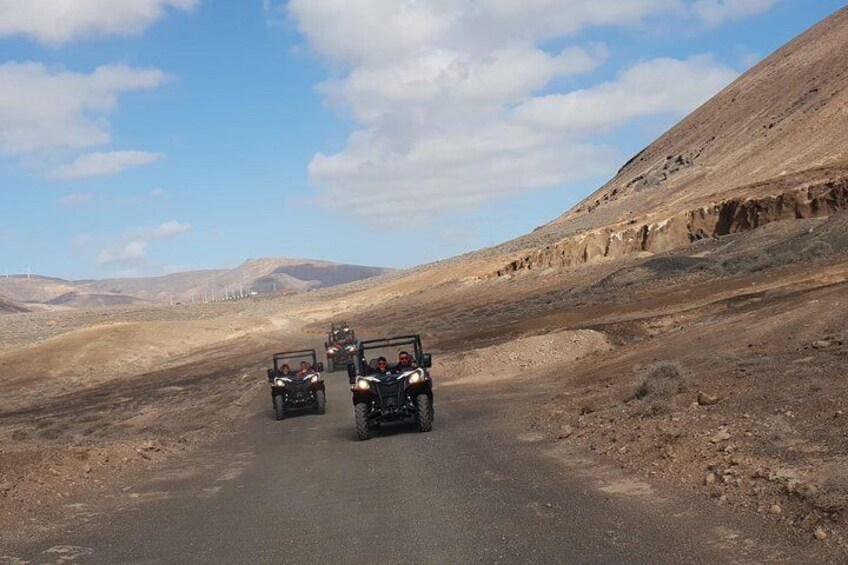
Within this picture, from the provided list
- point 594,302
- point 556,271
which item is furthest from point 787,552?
point 556,271

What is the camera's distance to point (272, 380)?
20422 millimetres

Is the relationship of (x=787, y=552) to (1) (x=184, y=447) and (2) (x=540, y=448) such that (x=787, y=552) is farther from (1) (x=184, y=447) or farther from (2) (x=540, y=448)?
(1) (x=184, y=447)

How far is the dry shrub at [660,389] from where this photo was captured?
42.1ft

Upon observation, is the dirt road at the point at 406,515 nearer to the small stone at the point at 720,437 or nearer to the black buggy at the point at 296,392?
the small stone at the point at 720,437

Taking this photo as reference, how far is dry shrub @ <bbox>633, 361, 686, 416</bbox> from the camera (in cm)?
1282

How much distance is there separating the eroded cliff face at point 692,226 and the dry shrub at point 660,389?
31.7m

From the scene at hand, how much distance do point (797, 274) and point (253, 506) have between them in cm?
2617

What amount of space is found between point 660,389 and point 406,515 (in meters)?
6.69

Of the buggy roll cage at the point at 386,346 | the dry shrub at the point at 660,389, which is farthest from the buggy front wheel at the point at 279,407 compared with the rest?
the dry shrub at the point at 660,389

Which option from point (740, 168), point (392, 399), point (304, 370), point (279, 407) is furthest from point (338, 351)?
point (740, 168)

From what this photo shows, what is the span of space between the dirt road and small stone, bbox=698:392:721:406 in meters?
2.32

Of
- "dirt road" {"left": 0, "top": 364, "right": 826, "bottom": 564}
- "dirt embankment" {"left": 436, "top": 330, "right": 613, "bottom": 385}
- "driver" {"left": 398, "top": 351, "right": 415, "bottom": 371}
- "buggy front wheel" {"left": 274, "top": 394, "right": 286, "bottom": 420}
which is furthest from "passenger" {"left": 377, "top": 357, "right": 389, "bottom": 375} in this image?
"dirt embankment" {"left": 436, "top": 330, "right": 613, "bottom": 385}

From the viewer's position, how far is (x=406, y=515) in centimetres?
873

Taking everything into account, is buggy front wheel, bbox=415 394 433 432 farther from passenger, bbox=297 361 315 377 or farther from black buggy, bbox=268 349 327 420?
passenger, bbox=297 361 315 377
